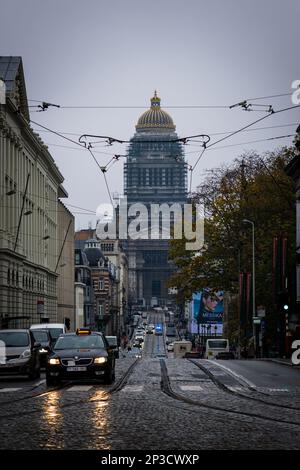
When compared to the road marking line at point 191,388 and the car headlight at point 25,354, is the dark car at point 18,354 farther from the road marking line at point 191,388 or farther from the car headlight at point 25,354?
the road marking line at point 191,388

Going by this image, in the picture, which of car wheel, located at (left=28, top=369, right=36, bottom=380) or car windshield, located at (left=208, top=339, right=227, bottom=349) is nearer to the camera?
car wheel, located at (left=28, top=369, right=36, bottom=380)

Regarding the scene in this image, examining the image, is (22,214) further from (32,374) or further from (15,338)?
(32,374)

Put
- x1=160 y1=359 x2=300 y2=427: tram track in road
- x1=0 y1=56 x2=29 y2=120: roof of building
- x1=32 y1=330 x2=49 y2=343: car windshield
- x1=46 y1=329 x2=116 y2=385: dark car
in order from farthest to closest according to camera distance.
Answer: x1=0 y1=56 x2=29 y2=120: roof of building
x1=32 y1=330 x2=49 y2=343: car windshield
x1=46 y1=329 x2=116 y2=385: dark car
x1=160 y1=359 x2=300 y2=427: tram track in road

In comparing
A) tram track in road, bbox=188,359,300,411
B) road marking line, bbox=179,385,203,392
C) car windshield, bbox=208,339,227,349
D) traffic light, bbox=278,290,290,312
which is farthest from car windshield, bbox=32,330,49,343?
car windshield, bbox=208,339,227,349

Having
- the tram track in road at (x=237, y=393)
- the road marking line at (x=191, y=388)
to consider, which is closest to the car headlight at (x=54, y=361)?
the road marking line at (x=191, y=388)

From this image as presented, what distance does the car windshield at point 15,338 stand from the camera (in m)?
34.4

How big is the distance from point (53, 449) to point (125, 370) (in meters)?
25.1

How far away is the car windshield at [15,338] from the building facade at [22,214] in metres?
26.2

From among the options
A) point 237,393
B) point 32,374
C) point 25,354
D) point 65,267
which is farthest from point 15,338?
point 65,267

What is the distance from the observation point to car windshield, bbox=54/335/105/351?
30016 millimetres

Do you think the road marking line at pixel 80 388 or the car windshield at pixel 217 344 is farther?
the car windshield at pixel 217 344

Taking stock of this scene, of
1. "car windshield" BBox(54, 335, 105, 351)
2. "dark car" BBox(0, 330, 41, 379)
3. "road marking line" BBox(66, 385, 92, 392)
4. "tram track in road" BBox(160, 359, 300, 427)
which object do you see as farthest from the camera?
"dark car" BBox(0, 330, 41, 379)

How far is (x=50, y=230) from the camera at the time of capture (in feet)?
340

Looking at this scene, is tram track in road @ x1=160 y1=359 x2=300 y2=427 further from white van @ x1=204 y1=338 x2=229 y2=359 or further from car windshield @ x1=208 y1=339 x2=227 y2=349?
car windshield @ x1=208 y1=339 x2=227 y2=349
